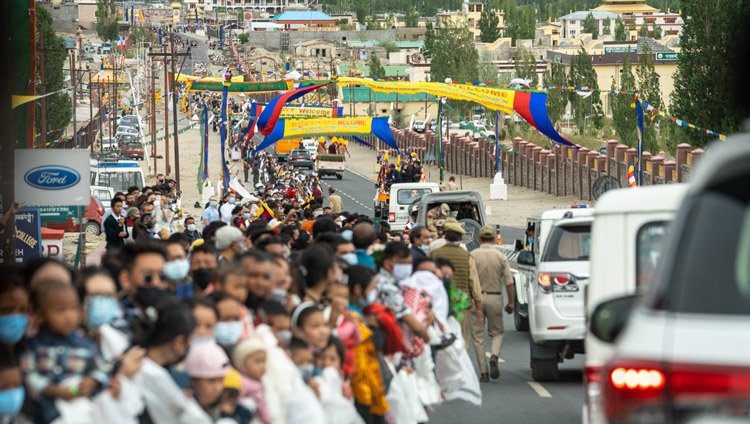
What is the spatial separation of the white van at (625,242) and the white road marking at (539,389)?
19.6 ft

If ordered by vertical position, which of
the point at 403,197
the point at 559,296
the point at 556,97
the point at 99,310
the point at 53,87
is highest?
the point at 99,310

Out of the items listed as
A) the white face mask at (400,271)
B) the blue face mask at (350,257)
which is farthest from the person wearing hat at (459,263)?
the blue face mask at (350,257)

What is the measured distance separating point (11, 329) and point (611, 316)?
2873mm

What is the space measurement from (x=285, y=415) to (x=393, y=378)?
3.08 meters

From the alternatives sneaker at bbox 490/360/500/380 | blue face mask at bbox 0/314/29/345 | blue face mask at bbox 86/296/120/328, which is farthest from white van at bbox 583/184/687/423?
sneaker at bbox 490/360/500/380

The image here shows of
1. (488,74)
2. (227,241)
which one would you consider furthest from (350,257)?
(488,74)

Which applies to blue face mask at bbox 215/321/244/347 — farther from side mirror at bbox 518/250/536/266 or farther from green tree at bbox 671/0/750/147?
green tree at bbox 671/0/750/147

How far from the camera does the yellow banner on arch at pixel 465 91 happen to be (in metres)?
39.6

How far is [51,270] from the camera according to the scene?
26.9 feet

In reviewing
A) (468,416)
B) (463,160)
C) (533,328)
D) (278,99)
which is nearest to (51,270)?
(468,416)

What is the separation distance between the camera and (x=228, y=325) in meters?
8.83

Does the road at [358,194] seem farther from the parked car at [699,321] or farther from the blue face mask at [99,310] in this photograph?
the parked car at [699,321]

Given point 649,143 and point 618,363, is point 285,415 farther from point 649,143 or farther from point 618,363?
point 649,143

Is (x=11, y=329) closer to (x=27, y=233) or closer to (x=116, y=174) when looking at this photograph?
(x=27, y=233)
